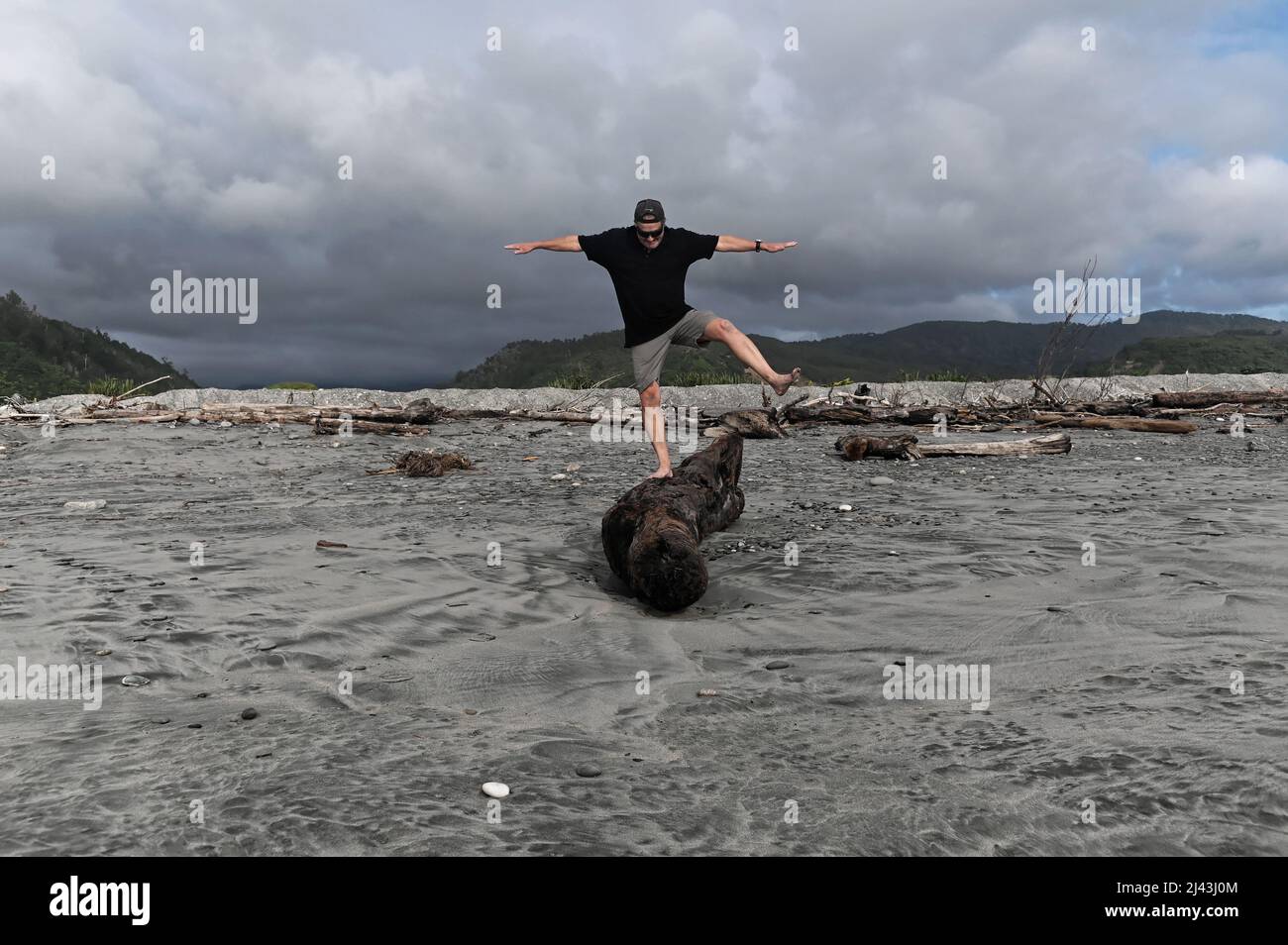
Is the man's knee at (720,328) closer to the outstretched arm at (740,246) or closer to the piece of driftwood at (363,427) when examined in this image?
the outstretched arm at (740,246)

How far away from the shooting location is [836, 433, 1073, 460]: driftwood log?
33.7 feet

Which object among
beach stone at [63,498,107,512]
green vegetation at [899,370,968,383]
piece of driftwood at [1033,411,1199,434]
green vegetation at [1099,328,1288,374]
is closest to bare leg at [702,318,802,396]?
beach stone at [63,498,107,512]

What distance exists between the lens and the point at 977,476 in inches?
345

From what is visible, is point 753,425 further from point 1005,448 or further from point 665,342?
point 665,342

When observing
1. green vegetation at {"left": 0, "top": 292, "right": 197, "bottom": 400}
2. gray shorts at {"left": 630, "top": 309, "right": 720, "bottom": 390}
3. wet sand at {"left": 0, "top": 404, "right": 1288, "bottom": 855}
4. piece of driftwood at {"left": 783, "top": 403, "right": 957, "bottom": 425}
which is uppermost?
green vegetation at {"left": 0, "top": 292, "right": 197, "bottom": 400}

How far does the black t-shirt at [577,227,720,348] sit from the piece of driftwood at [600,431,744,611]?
49.0 inches

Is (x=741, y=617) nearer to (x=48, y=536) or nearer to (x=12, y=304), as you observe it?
(x=48, y=536)

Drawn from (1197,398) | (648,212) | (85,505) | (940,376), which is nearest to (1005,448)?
(648,212)

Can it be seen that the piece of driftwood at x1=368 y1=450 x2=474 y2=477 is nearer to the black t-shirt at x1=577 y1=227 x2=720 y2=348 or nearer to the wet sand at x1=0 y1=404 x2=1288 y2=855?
the wet sand at x1=0 y1=404 x2=1288 y2=855

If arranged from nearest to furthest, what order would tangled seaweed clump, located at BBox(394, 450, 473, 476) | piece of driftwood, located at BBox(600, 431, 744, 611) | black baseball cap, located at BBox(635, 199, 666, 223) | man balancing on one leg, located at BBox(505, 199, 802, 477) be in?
1. piece of driftwood, located at BBox(600, 431, 744, 611)
2. black baseball cap, located at BBox(635, 199, 666, 223)
3. man balancing on one leg, located at BBox(505, 199, 802, 477)
4. tangled seaweed clump, located at BBox(394, 450, 473, 476)

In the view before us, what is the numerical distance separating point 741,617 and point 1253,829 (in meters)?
2.54

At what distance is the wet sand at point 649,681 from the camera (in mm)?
2131

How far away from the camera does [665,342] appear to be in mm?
6426

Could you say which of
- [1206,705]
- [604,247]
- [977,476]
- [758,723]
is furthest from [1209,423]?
[758,723]
